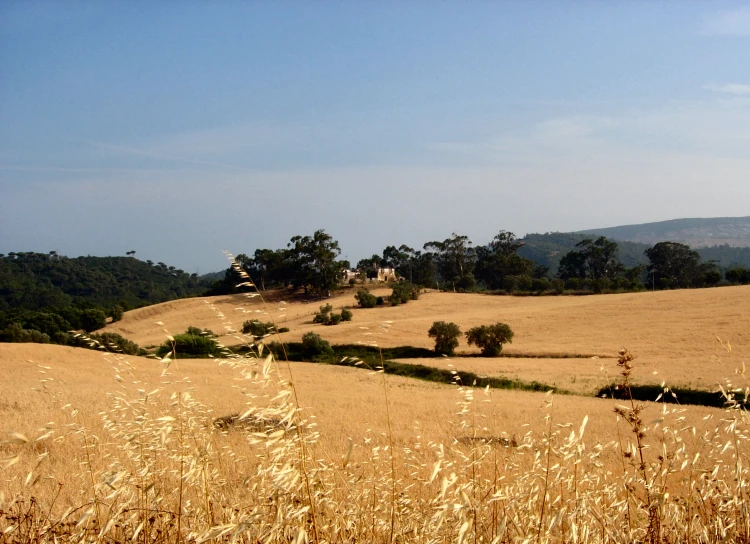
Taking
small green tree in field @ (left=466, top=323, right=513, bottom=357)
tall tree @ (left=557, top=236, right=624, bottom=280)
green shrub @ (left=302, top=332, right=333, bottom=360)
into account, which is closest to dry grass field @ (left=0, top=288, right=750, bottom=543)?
small green tree in field @ (left=466, top=323, right=513, bottom=357)

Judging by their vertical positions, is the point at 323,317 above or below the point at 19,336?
below

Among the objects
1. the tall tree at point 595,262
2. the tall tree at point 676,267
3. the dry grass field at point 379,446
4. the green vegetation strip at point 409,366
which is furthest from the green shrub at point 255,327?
the tall tree at point 595,262

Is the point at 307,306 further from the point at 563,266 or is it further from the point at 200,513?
the point at 200,513

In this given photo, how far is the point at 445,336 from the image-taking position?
47781 mm

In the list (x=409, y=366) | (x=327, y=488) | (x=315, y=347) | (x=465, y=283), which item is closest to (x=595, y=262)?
(x=465, y=283)

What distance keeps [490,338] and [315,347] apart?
47.5ft

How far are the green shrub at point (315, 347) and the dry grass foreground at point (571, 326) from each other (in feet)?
7.89

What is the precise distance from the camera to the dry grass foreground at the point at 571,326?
3281 cm

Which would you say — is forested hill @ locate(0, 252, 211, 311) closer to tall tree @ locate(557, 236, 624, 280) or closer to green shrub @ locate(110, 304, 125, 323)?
green shrub @ locate(110, 304, 125, 323)

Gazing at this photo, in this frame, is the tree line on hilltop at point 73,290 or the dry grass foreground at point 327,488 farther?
the tree line on hilltop at point 73,290

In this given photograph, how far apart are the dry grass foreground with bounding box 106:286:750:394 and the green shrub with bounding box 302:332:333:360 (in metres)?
2.40

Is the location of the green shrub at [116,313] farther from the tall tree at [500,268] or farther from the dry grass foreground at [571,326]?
the tall tree at [500,268]

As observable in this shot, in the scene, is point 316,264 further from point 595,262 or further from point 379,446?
point 379,446

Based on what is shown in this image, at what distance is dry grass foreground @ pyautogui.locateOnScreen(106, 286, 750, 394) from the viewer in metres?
32.8
